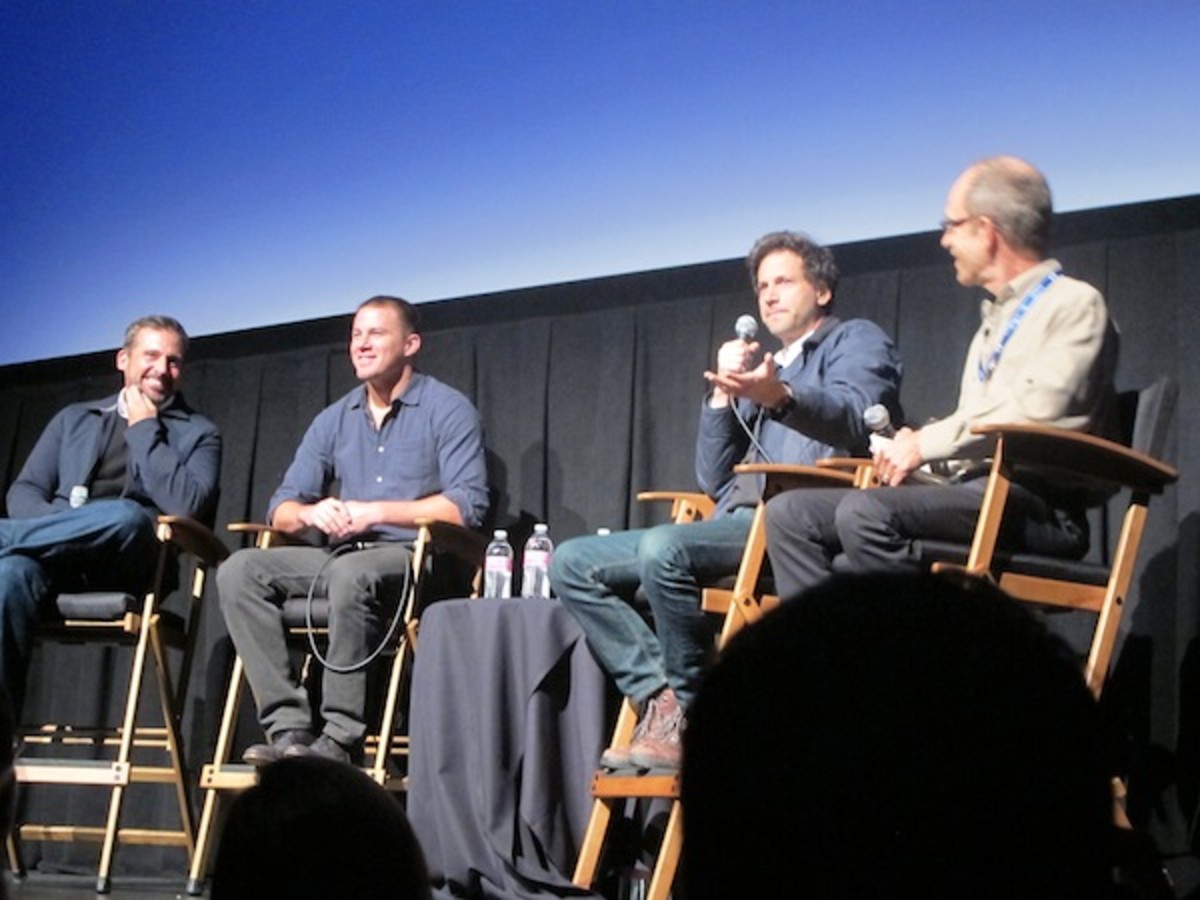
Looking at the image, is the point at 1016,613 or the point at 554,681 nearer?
the point at 1016,613

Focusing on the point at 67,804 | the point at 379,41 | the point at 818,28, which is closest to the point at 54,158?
the point at 379,41

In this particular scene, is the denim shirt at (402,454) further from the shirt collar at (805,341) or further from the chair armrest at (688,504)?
the shirt collar at (805,341)

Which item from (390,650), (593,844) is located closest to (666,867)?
(593,844)

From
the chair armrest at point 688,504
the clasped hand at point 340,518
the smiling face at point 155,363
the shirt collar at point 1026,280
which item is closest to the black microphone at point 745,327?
the shirt collar at point 1026,280

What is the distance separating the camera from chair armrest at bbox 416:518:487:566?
3512 millimetres

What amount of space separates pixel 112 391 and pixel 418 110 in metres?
1.55

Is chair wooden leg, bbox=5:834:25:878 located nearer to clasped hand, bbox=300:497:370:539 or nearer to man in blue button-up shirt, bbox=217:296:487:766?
man in blue button-up shirt, bbox=217:296:487:766

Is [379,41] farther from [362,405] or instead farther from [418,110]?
[362,405]

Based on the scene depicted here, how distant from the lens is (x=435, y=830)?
313 centimetres

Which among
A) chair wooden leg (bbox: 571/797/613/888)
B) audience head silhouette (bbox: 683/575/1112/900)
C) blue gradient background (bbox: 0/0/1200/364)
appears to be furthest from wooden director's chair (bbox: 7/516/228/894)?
audience head silhouette (bbox: 683/575/1112/900)

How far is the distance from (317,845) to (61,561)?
9.72 feet

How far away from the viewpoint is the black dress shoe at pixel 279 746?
10.9 feet

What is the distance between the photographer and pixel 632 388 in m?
4.07

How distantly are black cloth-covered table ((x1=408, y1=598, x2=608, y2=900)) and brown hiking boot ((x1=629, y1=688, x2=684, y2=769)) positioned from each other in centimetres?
26
